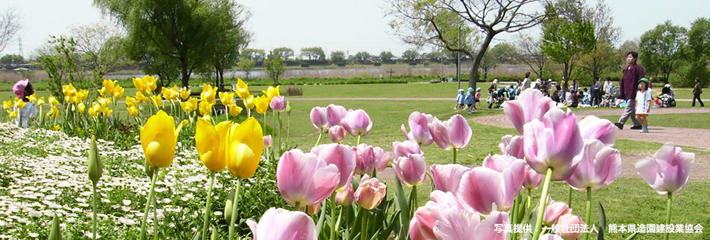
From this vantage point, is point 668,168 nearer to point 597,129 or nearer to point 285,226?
point 597,129

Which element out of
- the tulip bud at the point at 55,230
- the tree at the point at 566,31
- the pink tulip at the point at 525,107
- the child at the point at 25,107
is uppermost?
the tree at the point at 566,31

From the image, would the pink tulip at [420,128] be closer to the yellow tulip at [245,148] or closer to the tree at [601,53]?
the yellow tulip at [245,148]

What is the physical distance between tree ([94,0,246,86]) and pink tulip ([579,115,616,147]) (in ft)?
97.4

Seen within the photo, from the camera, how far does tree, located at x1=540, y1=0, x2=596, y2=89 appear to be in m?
21.5

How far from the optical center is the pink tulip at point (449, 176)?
1.09 meters

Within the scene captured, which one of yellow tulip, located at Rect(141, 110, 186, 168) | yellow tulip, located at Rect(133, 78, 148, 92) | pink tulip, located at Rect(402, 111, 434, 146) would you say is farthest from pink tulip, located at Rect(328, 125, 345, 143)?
yellow tulip, located at Rect(133, 78, 148, 92)

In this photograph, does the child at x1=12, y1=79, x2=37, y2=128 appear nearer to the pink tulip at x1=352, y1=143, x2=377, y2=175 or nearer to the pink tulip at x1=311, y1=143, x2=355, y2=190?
the pink tulip at x1=352, y1=143, x2=377, y2=175

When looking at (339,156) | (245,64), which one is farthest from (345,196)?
(245,64)

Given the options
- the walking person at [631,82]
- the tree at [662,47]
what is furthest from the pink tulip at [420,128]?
the tree at [662,47]

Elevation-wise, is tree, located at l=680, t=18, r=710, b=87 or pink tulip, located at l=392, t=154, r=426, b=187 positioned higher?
tree, located at l=680, t=18, r=710, b=87

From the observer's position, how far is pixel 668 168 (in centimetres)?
121

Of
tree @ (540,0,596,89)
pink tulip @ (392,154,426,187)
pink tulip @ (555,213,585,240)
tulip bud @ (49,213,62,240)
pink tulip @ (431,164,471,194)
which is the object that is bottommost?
pink tulip @ (555,213,585,240)

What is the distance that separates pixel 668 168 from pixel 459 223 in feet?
2.30

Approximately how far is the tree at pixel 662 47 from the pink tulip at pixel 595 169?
63547mm
